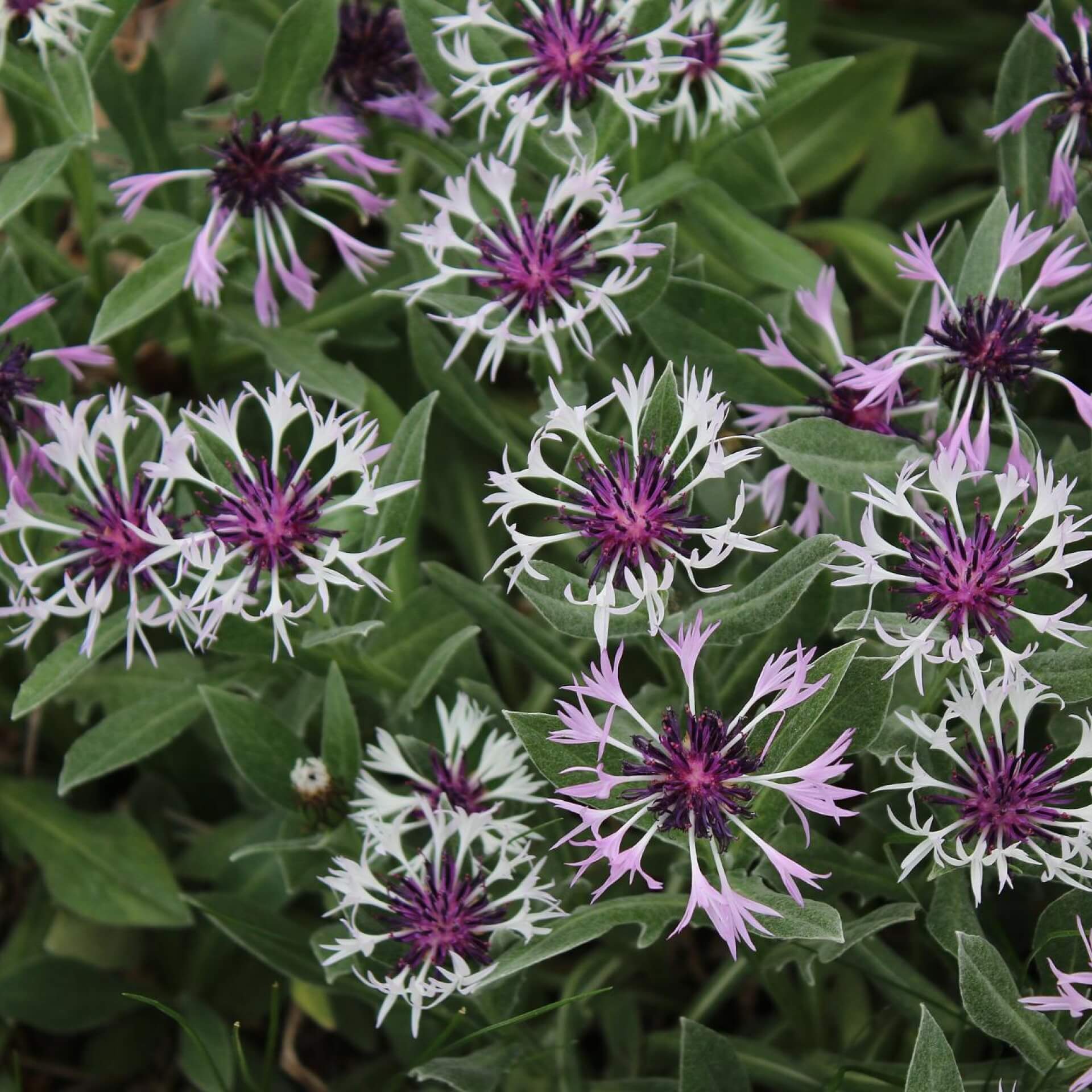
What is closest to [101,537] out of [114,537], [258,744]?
[114,537]

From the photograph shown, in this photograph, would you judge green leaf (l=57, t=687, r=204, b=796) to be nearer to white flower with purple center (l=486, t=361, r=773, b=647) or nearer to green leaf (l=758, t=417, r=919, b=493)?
white flower with purple center (l=486, t=361, r=773, b=647)

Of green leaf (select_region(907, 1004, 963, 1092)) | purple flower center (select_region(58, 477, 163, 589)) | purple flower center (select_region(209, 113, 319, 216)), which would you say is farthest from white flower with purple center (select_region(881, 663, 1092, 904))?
purple flower center (select_region(209, 113, 319, 216))

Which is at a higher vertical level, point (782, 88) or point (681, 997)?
point (782, 88)

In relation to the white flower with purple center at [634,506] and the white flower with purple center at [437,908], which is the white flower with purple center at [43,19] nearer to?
the white flower with purple center at [634,506]

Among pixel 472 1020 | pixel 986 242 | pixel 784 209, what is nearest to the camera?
pixel 986 242

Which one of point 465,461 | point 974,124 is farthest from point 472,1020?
point 974,124

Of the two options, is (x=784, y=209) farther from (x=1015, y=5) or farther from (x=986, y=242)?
(x=986, y=242)

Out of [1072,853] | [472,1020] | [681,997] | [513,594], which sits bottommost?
[681,997]
